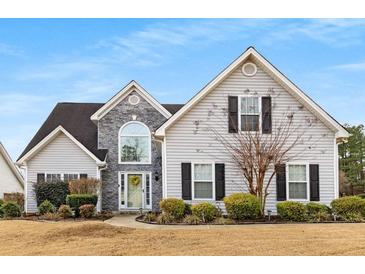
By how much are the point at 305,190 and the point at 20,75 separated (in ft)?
32.3

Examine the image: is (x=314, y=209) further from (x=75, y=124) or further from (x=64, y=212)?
(x=75, y=124)

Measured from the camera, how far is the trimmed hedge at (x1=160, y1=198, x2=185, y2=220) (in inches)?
640

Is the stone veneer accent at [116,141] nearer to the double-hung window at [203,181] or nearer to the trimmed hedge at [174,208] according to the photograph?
the double-hung window at [203,181]

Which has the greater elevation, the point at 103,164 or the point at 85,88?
the point at 85,88

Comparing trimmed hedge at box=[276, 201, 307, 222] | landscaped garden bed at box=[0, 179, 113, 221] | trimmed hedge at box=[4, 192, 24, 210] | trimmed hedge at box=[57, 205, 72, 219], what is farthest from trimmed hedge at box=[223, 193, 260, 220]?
trimmed hedge at box=[4, 192, 24, 210]

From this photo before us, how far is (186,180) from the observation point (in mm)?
17781

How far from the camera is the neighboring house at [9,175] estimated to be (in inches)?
1089

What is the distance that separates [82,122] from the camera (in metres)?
25.0

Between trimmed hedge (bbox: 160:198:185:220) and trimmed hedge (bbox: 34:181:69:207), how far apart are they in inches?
247

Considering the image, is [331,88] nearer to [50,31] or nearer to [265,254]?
[265,254]

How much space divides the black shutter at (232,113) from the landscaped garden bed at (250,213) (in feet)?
9.01

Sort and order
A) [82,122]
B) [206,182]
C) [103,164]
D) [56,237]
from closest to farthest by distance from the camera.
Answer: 1. [56,237]
2. [206,182]
3. [103,164]
4. [82,122]
